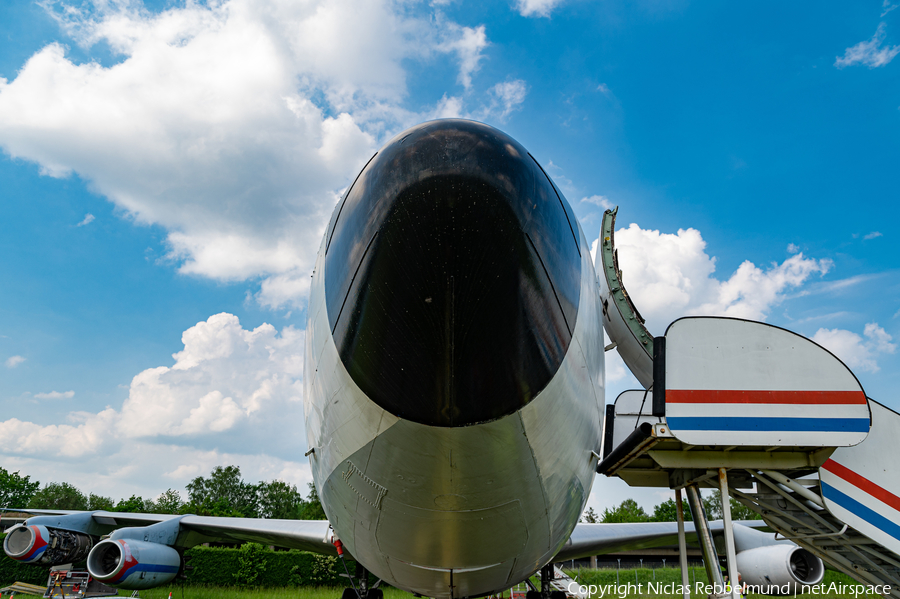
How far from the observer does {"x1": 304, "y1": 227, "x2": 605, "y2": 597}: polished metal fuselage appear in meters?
2.44

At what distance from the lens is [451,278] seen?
2010 millimetres

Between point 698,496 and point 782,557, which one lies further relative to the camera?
point 782,557

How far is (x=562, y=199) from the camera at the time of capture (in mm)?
2652

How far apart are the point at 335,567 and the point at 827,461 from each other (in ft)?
83.4

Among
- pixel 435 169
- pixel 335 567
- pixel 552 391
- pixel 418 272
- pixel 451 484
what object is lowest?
pixel 335 567

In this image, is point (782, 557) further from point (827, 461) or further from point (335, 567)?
point (335, 567)

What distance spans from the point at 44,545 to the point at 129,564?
2.40 m

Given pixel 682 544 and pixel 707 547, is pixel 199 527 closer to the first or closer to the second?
pixel 682 544

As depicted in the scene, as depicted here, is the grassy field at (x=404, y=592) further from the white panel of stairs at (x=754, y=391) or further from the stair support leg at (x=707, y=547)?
the white panel of stairs at (x=754, y=391)

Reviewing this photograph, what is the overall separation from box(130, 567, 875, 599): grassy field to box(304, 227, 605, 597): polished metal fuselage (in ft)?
44.6

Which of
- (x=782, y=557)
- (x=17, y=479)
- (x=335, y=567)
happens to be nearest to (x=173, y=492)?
(x=17, y=479)

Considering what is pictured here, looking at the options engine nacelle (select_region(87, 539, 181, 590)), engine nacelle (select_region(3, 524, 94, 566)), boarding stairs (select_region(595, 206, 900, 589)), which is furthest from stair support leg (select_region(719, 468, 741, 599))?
engine nacelle (select_region(3, 524, 94, 566))


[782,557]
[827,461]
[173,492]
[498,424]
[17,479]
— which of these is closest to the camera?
[498,424]

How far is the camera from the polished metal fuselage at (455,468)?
244cm
